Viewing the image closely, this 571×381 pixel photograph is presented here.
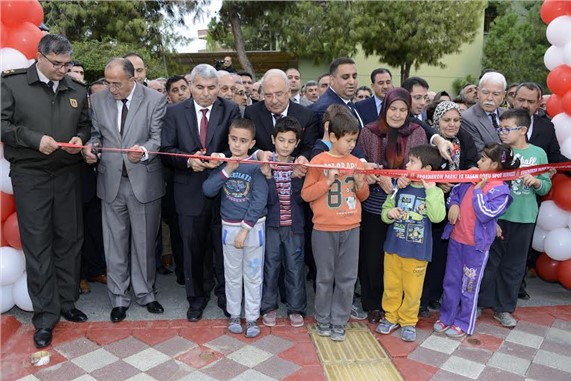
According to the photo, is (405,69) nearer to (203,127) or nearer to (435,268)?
(435,268)

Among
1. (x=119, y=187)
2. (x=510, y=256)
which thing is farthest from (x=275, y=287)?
(x=510, y=256)

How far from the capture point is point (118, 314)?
429 centimetres

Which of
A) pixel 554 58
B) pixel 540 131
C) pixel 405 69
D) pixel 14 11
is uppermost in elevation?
pixel 405 69

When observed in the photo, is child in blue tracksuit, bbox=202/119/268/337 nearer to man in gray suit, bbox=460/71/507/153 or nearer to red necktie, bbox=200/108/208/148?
red necktie, bbox=200/108/208/148

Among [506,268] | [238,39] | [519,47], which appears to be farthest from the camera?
[519,47]

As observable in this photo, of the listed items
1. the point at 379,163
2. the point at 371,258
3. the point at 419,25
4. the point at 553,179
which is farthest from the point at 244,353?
the point at 419,25

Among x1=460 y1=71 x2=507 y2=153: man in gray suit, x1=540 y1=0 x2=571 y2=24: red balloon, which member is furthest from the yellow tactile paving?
x1=540 y1=0 x2=571 y2=24: red balloon

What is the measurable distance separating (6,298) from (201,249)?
1.66m

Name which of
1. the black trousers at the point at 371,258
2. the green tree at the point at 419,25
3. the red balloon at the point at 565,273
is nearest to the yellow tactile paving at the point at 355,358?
A: the black trousers at the point at 371,258

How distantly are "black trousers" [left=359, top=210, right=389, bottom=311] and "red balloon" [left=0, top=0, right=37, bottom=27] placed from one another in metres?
3.21

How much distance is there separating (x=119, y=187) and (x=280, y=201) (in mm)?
1392

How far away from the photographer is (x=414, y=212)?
3848 millimetres

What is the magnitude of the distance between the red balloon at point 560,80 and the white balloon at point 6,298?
17.6 feet

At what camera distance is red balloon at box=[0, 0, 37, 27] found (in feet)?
12.4
